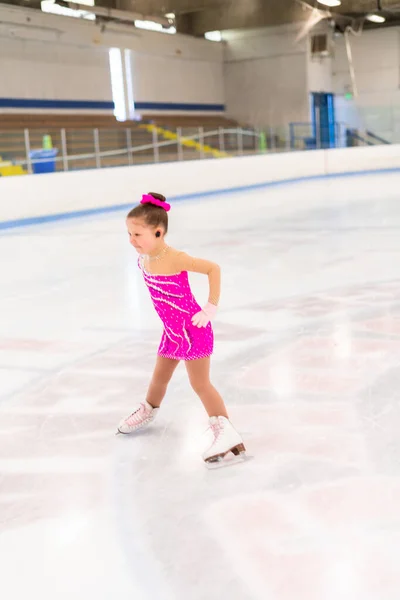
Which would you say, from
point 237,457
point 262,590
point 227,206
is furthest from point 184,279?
point 227,206

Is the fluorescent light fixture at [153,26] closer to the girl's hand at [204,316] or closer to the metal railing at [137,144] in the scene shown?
Answer: the metal railing at [137,144]

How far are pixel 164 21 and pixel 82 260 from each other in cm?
1303

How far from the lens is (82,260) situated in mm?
5574

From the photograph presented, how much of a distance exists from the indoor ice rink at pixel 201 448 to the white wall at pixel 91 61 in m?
12.1

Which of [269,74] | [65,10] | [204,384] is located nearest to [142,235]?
[204,384]

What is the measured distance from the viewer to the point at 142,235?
1.82 meters

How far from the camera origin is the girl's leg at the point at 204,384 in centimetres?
194

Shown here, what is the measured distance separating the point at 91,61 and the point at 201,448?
1650cm

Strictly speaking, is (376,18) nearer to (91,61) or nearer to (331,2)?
(331,2)

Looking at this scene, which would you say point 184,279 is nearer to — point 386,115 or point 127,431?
point 127,431

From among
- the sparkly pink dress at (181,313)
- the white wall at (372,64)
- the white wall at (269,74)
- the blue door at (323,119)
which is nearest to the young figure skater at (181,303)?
the sparkly pink dress at (181,313)

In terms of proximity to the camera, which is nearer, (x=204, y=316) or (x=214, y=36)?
(x=204, y=316)

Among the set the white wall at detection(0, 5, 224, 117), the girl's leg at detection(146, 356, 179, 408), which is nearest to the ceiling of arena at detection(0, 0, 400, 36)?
the white wall at detection(0, 5, 224, 117)

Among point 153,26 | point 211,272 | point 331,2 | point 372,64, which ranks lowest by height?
point 211,272
